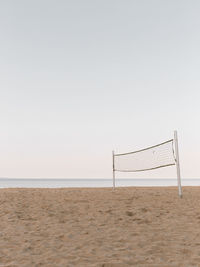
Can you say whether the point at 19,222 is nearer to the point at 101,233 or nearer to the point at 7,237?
the point at 7,237

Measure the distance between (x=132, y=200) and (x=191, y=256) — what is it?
522 centimetres

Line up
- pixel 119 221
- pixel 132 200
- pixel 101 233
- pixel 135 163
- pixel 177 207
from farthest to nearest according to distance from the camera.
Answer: pixel 135 163
pixel 132 200
pixel 177 207
pixel 119 221
pixel 101 233

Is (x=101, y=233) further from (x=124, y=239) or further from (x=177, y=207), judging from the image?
(x=177, y=207)

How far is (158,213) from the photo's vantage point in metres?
7.41

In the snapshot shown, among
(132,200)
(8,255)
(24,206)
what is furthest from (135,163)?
(8,255)

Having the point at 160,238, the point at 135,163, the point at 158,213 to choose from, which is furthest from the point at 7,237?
the point at 135,163

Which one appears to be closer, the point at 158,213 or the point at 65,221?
the point at 65,221

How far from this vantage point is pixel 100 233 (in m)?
5.58

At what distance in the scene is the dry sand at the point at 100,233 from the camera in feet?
13.6

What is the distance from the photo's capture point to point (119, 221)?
259 inches

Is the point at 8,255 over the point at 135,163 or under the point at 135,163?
under

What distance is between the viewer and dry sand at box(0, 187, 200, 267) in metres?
4.13

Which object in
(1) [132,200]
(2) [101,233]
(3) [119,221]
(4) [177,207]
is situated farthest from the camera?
(1) [132,200]

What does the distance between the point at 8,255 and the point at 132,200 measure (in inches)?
223
